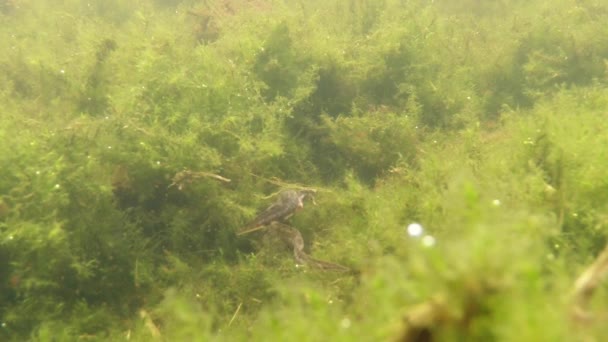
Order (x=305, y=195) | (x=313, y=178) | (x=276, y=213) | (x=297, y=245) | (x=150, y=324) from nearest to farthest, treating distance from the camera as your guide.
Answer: (x=150, y=324)
(x=297, y=245)
(x=276, y=213)
(x=305, y=195)
(x=313, y=178)

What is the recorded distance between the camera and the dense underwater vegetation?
1693 millimetres

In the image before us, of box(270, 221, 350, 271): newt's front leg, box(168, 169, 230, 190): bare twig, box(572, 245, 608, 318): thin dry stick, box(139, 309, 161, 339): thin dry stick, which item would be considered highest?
box(572, 245, 608, 318): thin dry stick

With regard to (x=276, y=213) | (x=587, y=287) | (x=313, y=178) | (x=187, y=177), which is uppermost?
(x=587, y=287)

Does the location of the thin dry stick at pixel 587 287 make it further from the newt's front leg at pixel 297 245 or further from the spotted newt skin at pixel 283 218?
the spotted newt skin at pixel 283 218

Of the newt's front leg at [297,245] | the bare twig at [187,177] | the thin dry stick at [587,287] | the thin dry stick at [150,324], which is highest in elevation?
the thin dry stick at [587,287]

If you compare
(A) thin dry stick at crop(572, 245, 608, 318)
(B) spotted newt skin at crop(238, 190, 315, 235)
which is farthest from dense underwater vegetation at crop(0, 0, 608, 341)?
(B) spotted newt skin at crop(238, 190, 315, 235)

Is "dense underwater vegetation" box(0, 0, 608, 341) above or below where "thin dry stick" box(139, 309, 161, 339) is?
above

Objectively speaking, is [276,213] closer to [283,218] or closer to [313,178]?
[283,218]

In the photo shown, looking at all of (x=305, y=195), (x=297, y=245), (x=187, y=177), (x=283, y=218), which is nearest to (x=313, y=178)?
(x=305, y=195)

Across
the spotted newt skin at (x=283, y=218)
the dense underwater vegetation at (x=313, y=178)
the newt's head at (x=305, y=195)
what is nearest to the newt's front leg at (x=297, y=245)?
the spotted newt skin at (x=283, y=218)

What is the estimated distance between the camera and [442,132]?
6488 millimetres

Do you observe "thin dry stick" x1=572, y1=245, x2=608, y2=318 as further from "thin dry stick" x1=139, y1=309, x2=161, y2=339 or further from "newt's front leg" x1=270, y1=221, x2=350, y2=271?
"thin dry stick" x1=139, y1=309, x2=161, y2=339

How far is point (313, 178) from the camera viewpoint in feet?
19.7

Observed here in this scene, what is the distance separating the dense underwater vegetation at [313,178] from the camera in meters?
1.69
